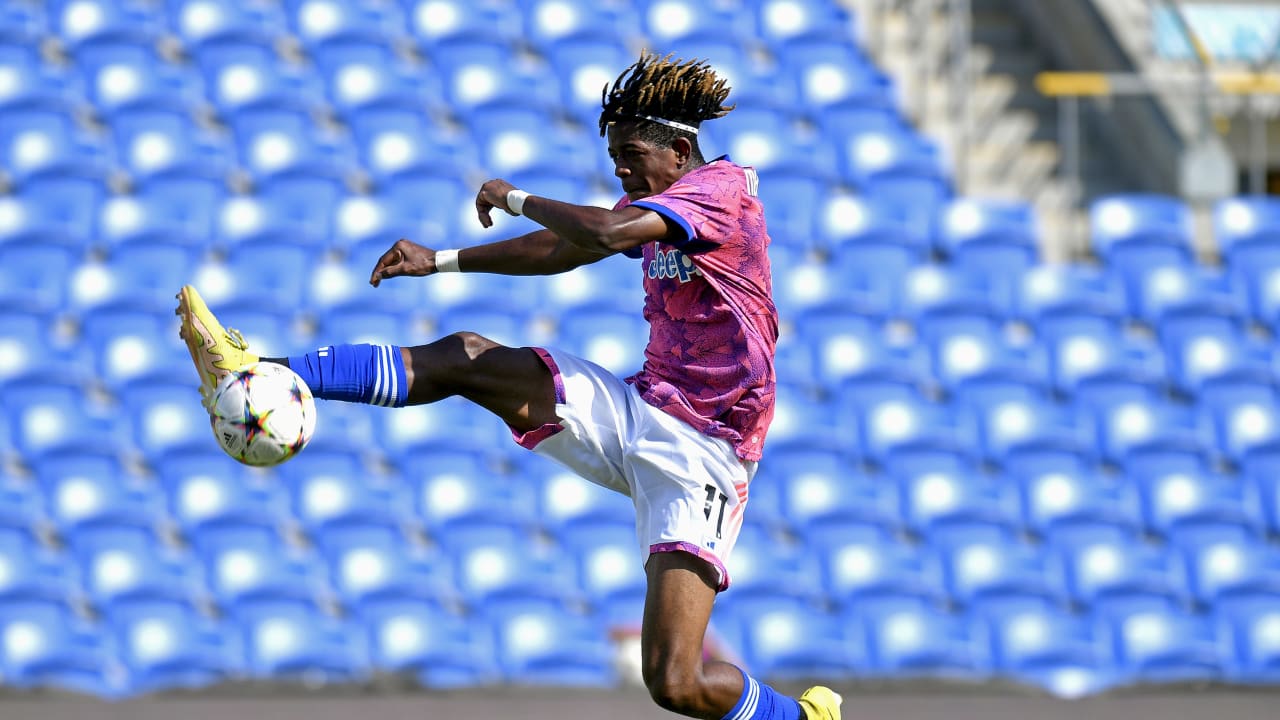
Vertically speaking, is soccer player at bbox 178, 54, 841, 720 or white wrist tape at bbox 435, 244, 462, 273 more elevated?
white wrist tape at bbox 435, 244, 462, 273

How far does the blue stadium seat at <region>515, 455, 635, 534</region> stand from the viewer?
8391 millimetres

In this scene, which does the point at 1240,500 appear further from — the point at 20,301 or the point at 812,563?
the point at 20,301

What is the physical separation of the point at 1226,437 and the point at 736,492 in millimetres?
5713

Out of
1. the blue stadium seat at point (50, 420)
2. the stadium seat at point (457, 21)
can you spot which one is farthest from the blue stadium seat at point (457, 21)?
the blue stadium seat at point (50, 420)

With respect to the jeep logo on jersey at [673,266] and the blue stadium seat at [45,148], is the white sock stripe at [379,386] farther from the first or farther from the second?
the blue stadium seat at [45,148]

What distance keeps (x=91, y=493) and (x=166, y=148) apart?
239cm

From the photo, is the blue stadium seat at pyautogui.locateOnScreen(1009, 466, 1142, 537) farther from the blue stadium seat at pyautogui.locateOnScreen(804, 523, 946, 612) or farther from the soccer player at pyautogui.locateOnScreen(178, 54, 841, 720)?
the soccer player at pyautogui.locateOnScreen(178, 54, 841, 720)

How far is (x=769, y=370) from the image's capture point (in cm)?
432

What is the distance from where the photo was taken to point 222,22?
33.8 ft

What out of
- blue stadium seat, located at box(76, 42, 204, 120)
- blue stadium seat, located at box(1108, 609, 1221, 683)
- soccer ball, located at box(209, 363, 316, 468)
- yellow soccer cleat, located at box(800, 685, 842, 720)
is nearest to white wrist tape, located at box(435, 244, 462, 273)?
soccer ball, located at box(209, 363, 316, 468)

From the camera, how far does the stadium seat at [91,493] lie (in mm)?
8188

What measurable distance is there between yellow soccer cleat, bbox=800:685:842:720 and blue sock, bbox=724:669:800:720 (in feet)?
0.11

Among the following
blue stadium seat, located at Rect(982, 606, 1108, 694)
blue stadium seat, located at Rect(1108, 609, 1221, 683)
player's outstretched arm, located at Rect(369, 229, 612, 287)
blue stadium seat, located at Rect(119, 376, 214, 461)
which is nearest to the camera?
player's outstretched arm, located at Rect(369, 229, 612, 287)

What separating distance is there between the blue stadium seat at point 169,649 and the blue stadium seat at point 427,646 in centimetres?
74
